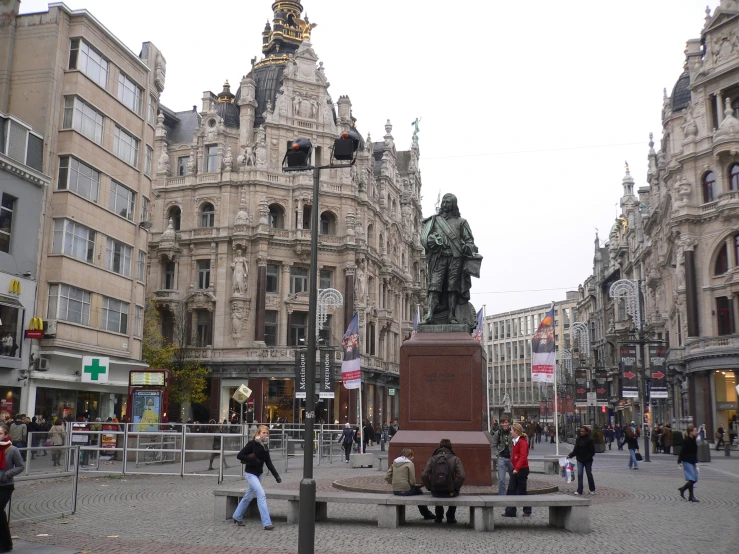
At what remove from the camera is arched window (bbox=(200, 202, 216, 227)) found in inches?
2352

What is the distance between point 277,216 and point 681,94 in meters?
33.3

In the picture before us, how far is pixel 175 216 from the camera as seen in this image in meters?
61.3

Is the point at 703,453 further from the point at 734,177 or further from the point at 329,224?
the point at 329,224

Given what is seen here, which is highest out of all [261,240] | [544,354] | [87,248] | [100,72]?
[100,72]

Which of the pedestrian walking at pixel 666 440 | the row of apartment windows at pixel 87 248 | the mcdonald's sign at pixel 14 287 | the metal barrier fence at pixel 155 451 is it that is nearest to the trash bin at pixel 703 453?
the pedestrian walking at pixel 666 440

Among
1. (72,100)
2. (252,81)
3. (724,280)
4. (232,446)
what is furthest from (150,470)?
(252,81)

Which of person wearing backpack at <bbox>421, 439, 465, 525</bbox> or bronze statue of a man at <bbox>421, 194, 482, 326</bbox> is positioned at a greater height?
bronze statue of a man at <bbox>421, 194, 482, 326</bbox>

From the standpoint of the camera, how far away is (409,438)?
15117 mm

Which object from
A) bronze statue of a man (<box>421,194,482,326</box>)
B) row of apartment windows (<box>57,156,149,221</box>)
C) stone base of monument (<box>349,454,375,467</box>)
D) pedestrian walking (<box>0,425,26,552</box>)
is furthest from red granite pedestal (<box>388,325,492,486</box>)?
row of apartment windows (<box>57,156,149,221</box>)

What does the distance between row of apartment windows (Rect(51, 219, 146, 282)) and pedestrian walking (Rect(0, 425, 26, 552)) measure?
2319 cm

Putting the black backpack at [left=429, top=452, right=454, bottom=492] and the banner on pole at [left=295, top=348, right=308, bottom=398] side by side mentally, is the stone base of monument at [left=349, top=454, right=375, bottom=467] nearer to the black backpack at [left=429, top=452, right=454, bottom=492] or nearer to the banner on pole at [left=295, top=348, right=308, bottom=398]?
the banner on pole at [left=295, top=348, right=308, bottom=398]

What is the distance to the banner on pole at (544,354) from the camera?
1199 inches

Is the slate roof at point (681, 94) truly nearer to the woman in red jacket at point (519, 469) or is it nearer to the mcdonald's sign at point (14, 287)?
the mcdonald's sign at point (14, 287)

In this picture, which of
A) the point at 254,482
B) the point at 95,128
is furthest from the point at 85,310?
the point at 254,482
